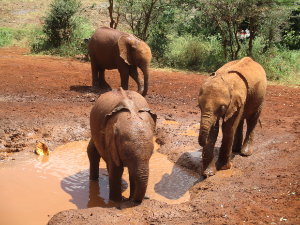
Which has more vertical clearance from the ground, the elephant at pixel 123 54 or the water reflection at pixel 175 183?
the elephant at pixel 123 54

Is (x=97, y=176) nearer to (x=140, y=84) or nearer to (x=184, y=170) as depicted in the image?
(x=184, y=170)

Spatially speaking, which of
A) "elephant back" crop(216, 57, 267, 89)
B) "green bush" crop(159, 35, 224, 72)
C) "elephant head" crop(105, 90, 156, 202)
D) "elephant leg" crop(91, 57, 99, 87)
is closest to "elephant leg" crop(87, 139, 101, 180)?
"elephant head" crop(105, 90, 156, 202)

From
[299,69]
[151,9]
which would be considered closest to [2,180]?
[151,9]

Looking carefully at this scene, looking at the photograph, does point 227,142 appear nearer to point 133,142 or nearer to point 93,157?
point 93,157

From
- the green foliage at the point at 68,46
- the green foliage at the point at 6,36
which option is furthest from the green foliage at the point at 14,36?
the green foliage at the point at 68,46

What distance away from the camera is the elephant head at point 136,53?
1061cm

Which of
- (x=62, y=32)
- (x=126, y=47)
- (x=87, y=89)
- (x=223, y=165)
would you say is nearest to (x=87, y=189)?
(x=223, y=165)

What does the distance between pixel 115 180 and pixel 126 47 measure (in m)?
6.81

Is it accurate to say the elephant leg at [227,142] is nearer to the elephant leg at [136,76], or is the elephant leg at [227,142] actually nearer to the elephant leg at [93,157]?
the elephant leg at [93,157]

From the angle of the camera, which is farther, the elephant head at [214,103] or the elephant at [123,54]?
→ the elephant at [123,54]

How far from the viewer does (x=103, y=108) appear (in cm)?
531

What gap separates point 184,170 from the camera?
285 inches

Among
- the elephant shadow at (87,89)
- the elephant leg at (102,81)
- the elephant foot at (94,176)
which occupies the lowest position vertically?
the elephant foot at (94,176)

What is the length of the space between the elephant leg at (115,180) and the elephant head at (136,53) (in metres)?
5.74
